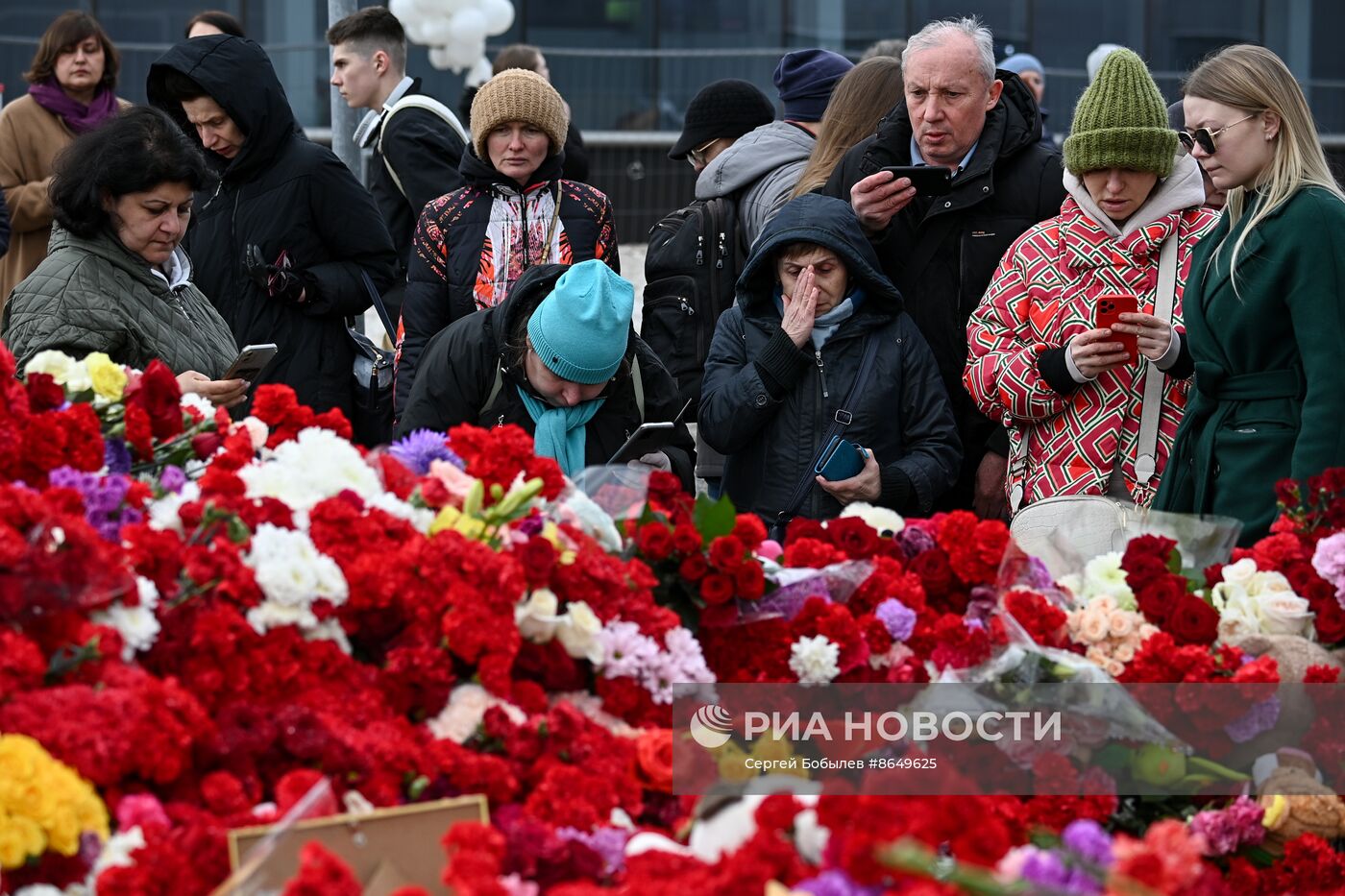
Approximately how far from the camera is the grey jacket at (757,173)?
4.80 m

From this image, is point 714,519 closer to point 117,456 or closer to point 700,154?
point 117,456

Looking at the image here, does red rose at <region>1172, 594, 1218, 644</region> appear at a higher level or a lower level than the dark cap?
lower

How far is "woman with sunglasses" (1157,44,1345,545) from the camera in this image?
11.6 ft

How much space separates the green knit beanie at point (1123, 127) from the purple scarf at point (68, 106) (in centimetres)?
353

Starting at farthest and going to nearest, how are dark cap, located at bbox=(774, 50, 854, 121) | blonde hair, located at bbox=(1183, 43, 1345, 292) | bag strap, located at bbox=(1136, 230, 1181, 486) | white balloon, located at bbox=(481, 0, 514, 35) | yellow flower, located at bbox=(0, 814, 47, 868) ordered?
white balloon, located at bbox=(481, 0, 514, 35) < dark cap, located at bbox=(774, 50, 854, 121) < bag strap, located at bbox=(1136, 230, 1181, 486) < blonde hair, located at bbox=(1183, 43, 1345, 292) < yellow flower, located at bbox=(0, 814, 47, 868)

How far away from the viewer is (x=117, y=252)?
155 inches

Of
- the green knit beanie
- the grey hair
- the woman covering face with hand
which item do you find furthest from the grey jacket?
the woman covering face with hand

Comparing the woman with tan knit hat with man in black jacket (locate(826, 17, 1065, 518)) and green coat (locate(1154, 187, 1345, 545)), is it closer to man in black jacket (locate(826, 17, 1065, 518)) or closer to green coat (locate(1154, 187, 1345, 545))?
man in black jacket (locate(826, 17, 1065, 518))

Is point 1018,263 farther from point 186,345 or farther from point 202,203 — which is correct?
point 202,203

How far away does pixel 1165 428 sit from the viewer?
4008mm

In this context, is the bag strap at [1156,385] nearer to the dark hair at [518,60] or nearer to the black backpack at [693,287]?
the black backpack at [693,287]

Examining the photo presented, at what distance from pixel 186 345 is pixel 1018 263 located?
195 centimetres

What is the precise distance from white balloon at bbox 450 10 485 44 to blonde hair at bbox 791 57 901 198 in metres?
5.20

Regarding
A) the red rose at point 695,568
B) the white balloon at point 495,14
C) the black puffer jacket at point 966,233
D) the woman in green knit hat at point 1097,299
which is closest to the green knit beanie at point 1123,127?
the woman in green knit hat at point 1097,299
